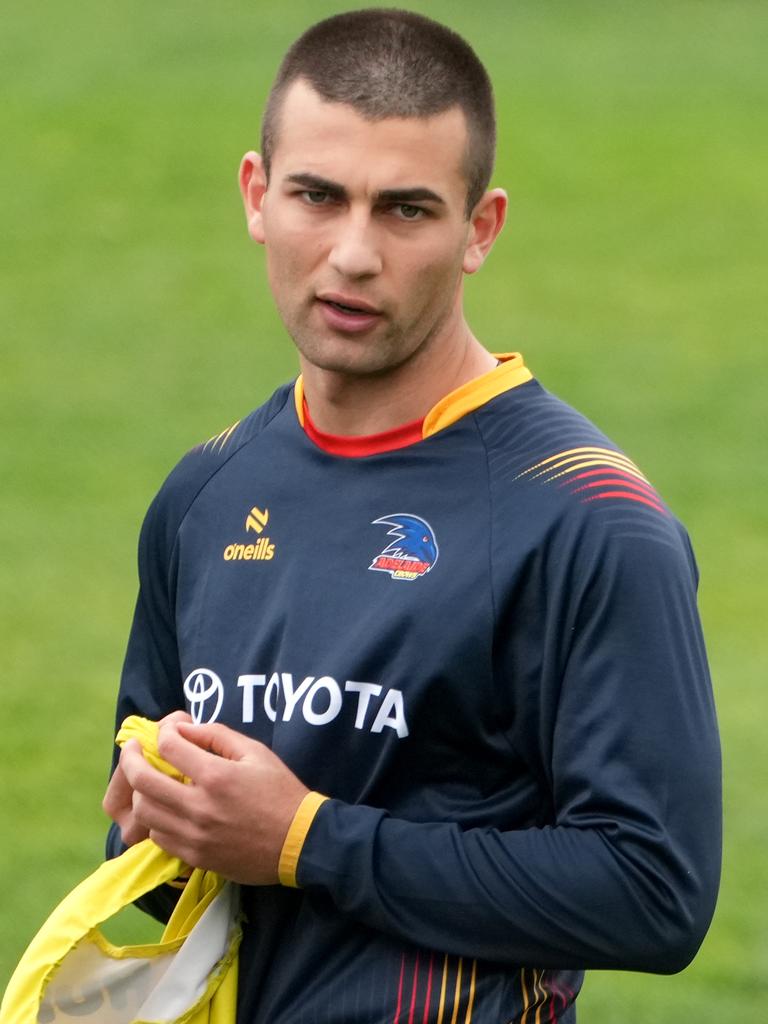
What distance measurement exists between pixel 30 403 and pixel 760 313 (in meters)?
5.66

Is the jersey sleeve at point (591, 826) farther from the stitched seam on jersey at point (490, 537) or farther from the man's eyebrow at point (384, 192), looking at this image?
the man's eyebrow at point (384, 192)

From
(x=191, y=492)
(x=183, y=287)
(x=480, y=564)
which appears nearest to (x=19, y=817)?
A: (x=191, y=492)

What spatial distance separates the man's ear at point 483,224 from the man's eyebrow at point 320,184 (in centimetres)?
24

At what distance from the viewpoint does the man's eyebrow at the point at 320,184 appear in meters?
3.00

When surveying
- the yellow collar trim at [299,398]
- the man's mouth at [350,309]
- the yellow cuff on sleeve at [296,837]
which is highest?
the man's mouth at [350,309]

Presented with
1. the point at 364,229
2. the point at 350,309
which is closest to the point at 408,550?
the point at 350,309

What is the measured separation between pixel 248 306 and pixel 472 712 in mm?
12968

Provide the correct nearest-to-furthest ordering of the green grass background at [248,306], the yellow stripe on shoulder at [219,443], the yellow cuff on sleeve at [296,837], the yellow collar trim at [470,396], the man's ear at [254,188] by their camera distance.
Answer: the yellow cuff on sleeve at [296,837] < the yellow collar trim at [470,396] < the man's ear at [254,188] < the yellow stripe on shoulder at [219,443] < the green grass background at [248,306]

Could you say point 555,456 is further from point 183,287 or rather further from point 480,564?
point 183,287

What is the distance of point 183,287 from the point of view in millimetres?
16031

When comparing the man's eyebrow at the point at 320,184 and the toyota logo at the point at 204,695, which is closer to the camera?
the man's eyebrow at the point at 320,184

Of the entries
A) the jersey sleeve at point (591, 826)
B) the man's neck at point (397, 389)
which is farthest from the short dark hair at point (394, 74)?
the jersey sleeve at point (591, 826)

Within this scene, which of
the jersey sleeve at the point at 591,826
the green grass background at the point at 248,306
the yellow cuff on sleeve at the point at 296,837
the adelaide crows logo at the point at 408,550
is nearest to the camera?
the jersey sleeve at the point at 591,826

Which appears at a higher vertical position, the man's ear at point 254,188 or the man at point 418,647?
the man's ear at point 254,188
